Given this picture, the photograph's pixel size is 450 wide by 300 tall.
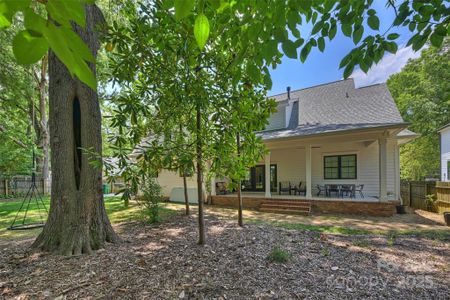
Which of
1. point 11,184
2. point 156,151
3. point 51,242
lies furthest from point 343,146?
point 11,184

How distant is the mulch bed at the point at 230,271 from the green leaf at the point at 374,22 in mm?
2884

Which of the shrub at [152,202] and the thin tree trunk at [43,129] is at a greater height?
the thin tree trunk at [43,129]

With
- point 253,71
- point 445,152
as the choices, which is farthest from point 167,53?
point 445,152

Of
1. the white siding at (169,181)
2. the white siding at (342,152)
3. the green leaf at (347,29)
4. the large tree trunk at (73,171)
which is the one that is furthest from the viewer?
the white siding at (169,181)

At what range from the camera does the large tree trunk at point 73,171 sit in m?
4.30

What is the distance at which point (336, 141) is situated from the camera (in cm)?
1009

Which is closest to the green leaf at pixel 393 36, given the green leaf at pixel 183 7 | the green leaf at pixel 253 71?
the green leaf at pixel 253 71

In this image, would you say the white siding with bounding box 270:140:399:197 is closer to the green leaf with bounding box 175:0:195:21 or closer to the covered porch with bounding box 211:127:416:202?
the covered porch with bounding box 211:127:416:202

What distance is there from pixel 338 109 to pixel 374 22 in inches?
442

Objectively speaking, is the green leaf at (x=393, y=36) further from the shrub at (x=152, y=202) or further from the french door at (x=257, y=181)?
the french door at (x=257, y=181)

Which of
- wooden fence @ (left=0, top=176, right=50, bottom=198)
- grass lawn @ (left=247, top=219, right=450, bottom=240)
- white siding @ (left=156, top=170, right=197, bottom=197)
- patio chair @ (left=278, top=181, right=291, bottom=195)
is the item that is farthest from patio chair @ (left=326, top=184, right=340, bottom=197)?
wooden fence @ (left=0, top=176, right=50, bottom=198)

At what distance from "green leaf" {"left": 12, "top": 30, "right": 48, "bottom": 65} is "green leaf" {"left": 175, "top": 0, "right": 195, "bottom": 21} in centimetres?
44

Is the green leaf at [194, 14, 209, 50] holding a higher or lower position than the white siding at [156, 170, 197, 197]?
higher

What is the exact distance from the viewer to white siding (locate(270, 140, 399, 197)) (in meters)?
11.3
